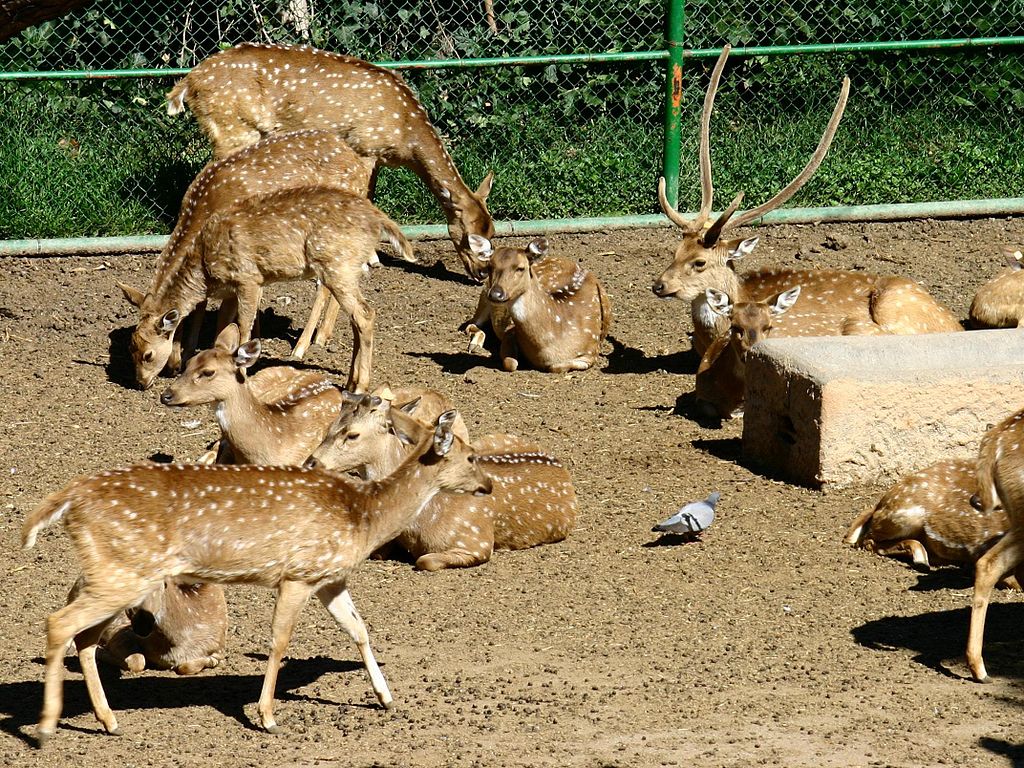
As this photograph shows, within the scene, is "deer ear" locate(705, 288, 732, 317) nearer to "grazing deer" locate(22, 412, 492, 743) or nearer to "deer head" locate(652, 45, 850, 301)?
"deer head" locate(652, 45, 850, 301)

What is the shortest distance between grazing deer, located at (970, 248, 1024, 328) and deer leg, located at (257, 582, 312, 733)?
18.2ft

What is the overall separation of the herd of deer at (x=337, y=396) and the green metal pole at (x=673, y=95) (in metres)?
1.24

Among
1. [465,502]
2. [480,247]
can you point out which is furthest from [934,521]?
[480,247]

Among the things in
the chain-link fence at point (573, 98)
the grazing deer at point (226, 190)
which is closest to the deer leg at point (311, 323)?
the grazing deer at point (226, 190)

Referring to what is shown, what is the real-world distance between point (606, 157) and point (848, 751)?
280 inches

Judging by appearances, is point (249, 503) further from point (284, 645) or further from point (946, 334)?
point (946, 334)

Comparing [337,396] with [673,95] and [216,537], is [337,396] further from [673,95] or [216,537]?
[673,95]

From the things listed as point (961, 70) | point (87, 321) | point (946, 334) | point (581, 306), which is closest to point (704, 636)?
point (946, 334)

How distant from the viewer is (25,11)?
575 centimetres

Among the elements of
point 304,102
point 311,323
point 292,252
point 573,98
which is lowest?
point 311,323

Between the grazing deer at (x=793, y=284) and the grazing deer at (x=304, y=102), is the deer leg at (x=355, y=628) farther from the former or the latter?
Answer: the grazing deer at (x=304, y=102)

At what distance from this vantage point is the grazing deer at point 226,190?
9.07m

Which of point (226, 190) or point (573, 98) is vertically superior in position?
point (573, 98)

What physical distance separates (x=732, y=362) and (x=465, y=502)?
7.18ft
